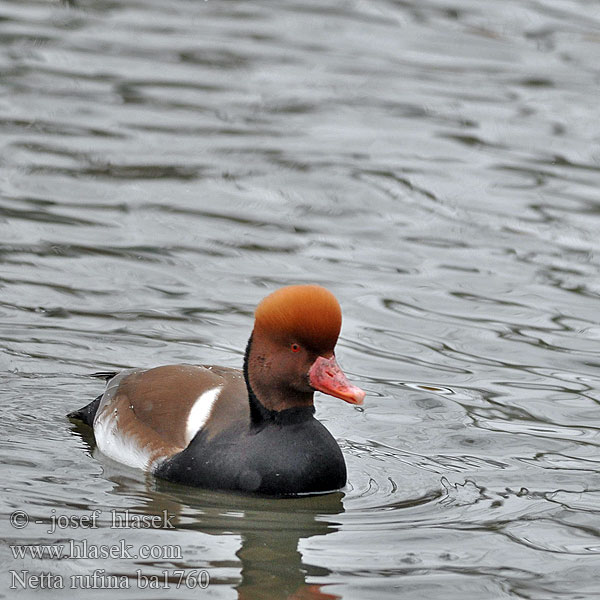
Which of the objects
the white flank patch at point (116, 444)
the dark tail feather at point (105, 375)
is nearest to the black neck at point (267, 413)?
the white flank patch at point (116, 444)

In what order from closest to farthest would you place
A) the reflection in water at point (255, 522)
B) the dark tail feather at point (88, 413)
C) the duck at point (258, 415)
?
the reflection in water at point (255, 522)
the duck at point (258, 415)
the dark tail feather at point (88, 413)

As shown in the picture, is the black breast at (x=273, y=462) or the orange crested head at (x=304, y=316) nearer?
the orange crested head at (x=304, y=316)

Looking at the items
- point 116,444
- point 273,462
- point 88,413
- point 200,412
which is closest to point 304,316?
point 273,462

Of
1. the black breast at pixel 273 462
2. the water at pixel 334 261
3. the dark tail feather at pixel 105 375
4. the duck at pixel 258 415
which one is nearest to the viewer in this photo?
the water at pixel 334 261

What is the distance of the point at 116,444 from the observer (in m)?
7.49

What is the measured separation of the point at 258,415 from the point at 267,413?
5 centimetres

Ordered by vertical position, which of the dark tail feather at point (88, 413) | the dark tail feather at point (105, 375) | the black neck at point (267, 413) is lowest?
the dark tail feather at point (88, 413)

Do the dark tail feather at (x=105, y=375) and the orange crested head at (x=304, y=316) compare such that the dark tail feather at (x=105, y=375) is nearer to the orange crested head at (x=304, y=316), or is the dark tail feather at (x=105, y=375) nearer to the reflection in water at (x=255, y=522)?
the reflection in water at (x=255, y=522)

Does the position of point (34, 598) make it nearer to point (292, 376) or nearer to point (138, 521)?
point (138, 521)

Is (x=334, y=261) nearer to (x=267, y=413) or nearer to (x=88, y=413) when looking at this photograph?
(x=88, y=413)

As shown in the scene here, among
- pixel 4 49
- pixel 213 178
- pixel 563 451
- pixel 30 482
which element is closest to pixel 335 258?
pixel 213 178

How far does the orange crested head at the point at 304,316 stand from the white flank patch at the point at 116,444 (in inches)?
40.8

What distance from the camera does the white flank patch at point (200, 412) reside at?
726 cm

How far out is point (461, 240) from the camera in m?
11.2
